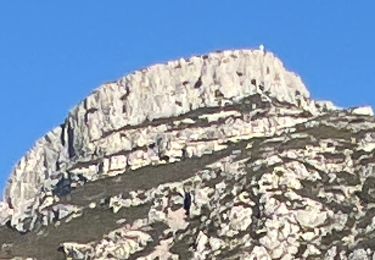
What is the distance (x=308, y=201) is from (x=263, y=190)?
5090 mm

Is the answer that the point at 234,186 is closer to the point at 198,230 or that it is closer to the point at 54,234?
the point at 198,230

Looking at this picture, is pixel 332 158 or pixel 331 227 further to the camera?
pixel 332 158

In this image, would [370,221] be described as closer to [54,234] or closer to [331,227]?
[331,227]

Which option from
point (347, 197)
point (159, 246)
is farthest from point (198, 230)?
point (347, 197)

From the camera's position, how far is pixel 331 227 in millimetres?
170250

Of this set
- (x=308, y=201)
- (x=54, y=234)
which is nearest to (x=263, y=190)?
(x=308, y=201)

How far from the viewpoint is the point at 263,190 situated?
579ft

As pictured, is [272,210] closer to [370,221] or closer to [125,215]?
[370,221]

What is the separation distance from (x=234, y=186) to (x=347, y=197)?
45.3 feet

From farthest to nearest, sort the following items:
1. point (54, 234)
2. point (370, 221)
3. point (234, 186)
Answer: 1. point (54, 234)
2. point (234, 186)
3. point (370, 221)

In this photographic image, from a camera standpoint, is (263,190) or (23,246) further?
(23,246)

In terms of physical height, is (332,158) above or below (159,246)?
above

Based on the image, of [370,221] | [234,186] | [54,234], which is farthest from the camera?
[54,234]

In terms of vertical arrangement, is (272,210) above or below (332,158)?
below
